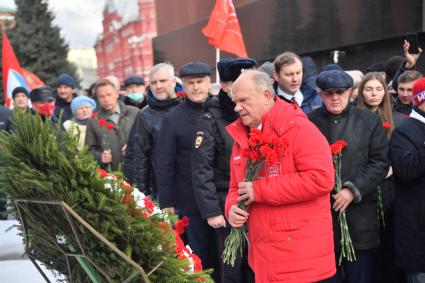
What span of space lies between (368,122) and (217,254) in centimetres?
151

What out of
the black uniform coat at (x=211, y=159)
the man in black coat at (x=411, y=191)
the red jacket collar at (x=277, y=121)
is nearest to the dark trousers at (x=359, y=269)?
the man in black coat at (x=411, y=191)

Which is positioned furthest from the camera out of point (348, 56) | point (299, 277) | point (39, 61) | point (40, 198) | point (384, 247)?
point (39, 61)

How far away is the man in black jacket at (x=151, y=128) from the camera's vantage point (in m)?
5.25

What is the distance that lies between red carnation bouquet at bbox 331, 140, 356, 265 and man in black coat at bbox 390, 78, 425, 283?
1.10ft

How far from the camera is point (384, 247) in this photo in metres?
4.50

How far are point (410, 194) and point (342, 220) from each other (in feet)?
1.52

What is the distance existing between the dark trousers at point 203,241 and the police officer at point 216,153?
402 millimetres

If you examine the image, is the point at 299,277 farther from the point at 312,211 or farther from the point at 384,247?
the point at 384,247

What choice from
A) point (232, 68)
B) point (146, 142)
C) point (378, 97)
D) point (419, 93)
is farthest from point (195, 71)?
point (419, 93)

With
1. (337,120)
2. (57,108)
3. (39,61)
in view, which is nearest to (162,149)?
(337,120)

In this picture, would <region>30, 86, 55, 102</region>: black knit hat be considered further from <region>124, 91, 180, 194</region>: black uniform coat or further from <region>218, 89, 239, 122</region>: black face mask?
<region>218, 89, 239, 122</region>: black face mask

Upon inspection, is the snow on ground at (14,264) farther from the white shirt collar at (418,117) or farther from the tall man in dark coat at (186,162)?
the white shirt collar at (418,117)

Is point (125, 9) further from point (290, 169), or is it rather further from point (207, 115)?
point (290, 169)

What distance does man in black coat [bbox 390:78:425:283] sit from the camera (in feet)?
12.6
